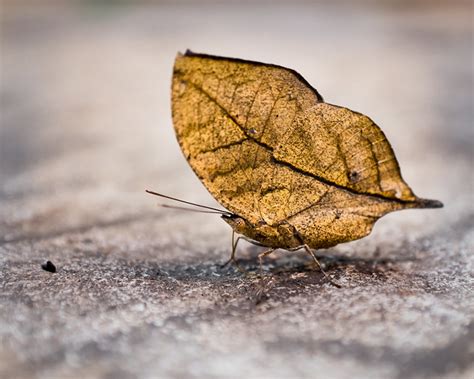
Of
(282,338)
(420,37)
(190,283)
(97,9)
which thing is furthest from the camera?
(97,9)

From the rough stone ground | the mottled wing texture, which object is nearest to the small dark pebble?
the rough stone ground

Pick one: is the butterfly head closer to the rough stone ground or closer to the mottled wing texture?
the mottled wing texture

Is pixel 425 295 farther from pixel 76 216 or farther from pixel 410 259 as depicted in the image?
pixel 76 216

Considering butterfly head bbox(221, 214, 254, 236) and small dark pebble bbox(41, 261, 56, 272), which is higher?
butterfly head bbox(221, 214, 254, 236)

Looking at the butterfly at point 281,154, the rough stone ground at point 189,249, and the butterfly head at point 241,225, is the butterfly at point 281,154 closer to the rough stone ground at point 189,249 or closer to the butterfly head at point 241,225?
the butterfly head at point 241,225

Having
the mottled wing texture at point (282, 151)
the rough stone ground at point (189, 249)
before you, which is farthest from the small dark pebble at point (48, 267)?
the mottled wing texture at point (282, 151)

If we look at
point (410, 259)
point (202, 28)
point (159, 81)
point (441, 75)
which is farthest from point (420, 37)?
point (410, 259)

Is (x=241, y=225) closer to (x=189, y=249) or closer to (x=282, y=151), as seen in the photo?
(x=282, y=151)
